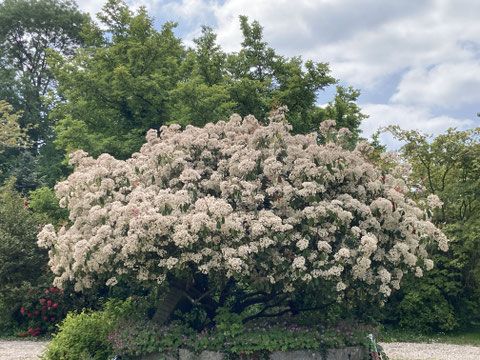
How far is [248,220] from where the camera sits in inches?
290

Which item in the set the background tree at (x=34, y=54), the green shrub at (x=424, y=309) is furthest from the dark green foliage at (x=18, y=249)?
the background tree at (x=34, y=54)

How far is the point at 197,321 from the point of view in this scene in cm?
941

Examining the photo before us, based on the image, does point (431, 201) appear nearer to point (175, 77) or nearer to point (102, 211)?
point (102, 211)

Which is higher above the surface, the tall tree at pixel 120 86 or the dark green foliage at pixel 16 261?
the tall tree at pixel 120 86

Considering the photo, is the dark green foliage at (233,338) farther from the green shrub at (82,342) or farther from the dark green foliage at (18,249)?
the dark green foliage at (18,249)

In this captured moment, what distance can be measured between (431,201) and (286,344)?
12.2 feet

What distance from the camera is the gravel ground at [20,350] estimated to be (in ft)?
38.6

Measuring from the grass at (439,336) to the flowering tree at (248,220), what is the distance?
824 centimetres

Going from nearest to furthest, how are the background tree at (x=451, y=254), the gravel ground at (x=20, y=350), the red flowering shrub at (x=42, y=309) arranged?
1. the gravel ground at (x=20, y=350)
2. the red flowering shrub at (x=42, y=309)
3. the background tree at (x=451, y=254)

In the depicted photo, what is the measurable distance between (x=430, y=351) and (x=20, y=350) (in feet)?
38.5

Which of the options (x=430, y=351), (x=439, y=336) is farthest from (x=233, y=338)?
(x=439, y=336)

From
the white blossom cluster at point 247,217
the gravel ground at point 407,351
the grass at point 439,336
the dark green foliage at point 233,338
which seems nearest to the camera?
the white blossom cluster at point 247,217

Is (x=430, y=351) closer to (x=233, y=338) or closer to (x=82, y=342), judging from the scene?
(x=233, y=338)

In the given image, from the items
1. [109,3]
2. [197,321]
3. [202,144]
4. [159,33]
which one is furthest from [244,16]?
[197,321]
